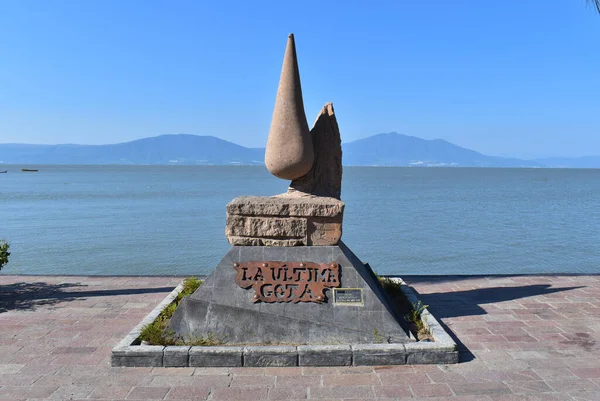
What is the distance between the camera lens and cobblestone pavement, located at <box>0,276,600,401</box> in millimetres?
5508

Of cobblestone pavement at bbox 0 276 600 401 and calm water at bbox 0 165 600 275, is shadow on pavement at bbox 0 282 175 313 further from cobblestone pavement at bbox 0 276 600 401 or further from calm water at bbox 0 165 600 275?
calm water at bbox 0 165 600 275

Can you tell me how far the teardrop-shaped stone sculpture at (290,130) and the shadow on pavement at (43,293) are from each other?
13.9 feet

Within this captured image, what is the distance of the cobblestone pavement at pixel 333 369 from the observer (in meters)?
5.51

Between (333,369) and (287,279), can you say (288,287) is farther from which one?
(333,369)

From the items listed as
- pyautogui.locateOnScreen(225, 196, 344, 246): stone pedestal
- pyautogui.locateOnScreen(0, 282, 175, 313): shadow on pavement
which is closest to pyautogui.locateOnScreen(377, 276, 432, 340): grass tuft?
pyautogui.locateOnScreen(225, 196, 344, 246): stone pedestal

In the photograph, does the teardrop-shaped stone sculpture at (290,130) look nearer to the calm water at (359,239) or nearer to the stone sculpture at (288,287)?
the stone sculpture at (288,287)

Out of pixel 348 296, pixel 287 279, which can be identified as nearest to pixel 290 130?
pixel 287 279

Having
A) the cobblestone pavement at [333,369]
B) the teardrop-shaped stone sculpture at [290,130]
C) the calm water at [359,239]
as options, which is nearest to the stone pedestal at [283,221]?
the teardrop-shaped stone sculpture at [290,130]

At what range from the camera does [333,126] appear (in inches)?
302

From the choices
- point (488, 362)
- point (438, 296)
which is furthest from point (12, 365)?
point (438, 296)

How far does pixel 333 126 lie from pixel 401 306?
9.92 feet

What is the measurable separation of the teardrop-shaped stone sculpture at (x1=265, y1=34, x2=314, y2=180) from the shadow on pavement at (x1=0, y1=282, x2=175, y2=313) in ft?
13.9

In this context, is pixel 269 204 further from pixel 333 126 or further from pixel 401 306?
pixel 401 306

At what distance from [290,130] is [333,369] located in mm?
3074
